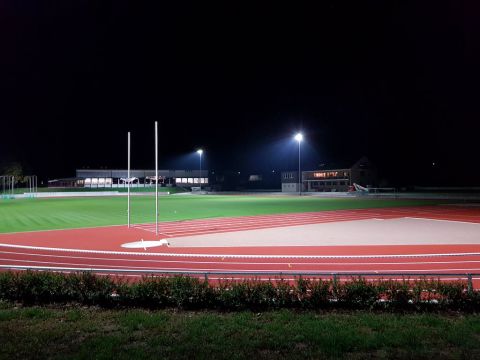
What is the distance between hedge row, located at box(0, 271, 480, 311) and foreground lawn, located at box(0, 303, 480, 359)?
354 mm

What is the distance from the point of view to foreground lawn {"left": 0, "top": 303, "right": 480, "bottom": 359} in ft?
16.4

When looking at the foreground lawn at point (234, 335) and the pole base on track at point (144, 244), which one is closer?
the foreground lawn at point (234, 335)

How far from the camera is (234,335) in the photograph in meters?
5.66

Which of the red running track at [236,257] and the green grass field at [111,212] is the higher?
the red running track at [236,257]

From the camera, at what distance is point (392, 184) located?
78562 mm

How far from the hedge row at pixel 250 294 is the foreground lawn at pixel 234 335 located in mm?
354

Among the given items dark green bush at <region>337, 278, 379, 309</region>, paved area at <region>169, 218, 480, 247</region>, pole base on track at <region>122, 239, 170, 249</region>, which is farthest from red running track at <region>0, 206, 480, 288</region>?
dark green bush at <region>337, 278, 379, 309</region>

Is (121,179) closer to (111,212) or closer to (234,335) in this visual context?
(111,212)

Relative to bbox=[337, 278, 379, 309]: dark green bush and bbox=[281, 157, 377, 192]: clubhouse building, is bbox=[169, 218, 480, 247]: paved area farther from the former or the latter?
bbox=[281, 157, 377, 192]: clubhouse building

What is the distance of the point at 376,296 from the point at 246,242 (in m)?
9.20

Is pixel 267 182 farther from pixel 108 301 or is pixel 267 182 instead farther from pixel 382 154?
pixel 108 301

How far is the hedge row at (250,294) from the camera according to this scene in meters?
6.98

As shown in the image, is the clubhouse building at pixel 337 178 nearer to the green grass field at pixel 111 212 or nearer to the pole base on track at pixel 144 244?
the green grass field at pixel 111 212

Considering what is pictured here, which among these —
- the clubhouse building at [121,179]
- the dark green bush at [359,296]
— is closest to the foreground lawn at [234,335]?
the dark green bush at [359,296]
